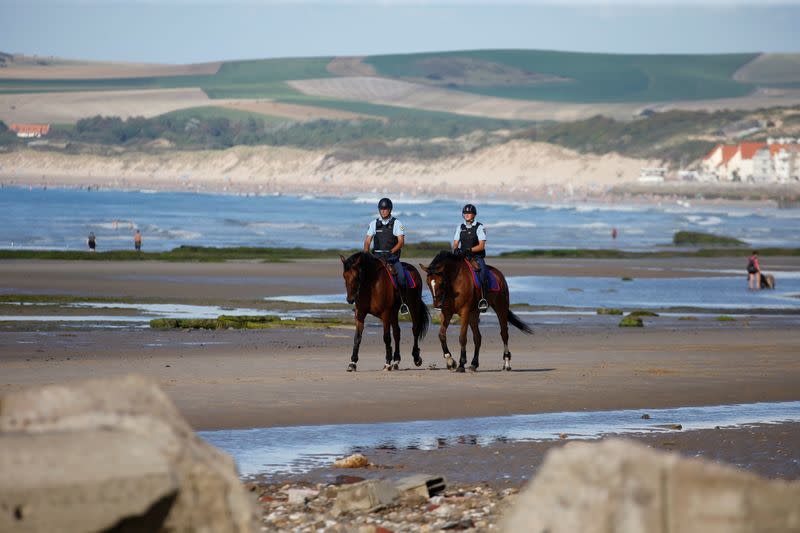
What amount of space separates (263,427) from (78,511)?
26.6 feet

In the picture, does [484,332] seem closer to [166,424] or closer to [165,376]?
[165,376]

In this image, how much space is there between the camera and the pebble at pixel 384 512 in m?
8.28

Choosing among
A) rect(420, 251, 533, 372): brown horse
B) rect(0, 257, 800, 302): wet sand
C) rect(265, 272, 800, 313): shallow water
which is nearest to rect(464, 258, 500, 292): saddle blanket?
rect(420, 251, 533, 372): brown horse

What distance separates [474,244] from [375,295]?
1.51 m

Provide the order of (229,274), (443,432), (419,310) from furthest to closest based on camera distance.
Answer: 1. (229,274)
2. (419,310)
3. (443,432)

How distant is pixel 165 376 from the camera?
645 inches

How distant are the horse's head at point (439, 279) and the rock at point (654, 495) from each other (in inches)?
504

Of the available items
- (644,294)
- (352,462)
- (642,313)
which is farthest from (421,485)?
(644,294)

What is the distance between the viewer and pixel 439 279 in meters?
17.7

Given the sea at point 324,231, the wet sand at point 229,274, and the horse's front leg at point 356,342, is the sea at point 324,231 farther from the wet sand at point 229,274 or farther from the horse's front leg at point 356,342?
the horse's front leg at point 356,342

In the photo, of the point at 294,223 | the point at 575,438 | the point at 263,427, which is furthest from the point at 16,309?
the point at 294,223

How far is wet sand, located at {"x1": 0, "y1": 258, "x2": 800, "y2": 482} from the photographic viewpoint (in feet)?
41.3

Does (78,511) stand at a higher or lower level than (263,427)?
higher

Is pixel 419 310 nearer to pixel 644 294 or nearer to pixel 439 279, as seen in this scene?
pixel 439 279
